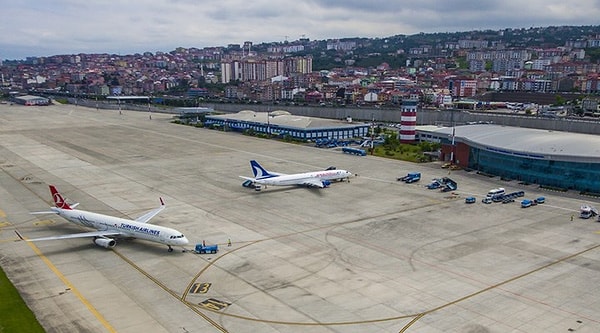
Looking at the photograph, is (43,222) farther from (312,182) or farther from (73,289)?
(312,182)

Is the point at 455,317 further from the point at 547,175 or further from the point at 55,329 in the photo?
the point at 547,175

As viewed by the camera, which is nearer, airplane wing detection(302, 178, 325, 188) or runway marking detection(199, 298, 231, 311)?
runway marking detection(199, 298, 231, 311)

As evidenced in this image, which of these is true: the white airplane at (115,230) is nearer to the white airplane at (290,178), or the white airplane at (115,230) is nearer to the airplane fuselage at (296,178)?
the white airplane at (290,178)

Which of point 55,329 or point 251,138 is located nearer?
point 55,329

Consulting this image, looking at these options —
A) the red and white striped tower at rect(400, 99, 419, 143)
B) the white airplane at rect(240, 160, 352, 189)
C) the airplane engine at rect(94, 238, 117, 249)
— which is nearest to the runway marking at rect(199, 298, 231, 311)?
the airplane engine at rect(94, 238, 117, 249)

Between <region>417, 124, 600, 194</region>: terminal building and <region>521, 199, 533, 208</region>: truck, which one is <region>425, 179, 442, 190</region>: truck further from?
<region>417, 124, 600, 194</region>: terminal building

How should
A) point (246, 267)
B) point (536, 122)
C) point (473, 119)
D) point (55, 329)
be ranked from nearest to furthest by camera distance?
point (55, 329) < point (246, 267) < point (536, 122) < point (473, 119)

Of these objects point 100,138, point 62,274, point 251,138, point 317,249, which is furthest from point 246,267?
point 100,138
